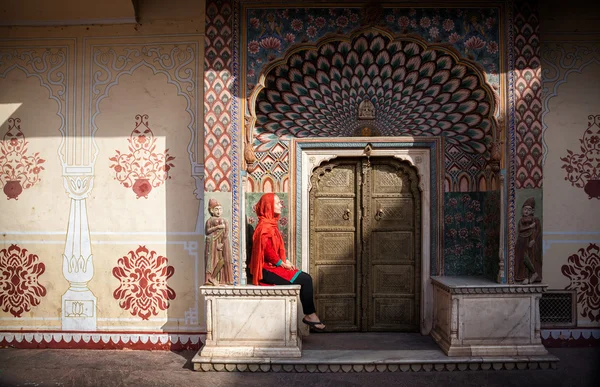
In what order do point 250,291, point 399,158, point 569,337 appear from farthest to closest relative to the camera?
point 399,158
point 569,337
point 250,291

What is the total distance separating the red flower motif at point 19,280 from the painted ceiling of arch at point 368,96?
3.02 metres

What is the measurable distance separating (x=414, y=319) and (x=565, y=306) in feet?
5.72

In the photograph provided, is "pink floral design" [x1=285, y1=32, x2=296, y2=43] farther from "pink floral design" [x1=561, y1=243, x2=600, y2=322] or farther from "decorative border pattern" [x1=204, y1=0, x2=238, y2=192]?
"pink floral design" [x1=561, y1=243, x2=600, y2=322]

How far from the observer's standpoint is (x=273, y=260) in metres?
4.59

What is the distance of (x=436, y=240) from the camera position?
16.5ft

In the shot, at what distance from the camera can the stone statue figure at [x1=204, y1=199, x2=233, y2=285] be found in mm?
4469

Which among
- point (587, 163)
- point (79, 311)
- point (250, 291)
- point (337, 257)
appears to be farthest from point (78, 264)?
point (587, 163)

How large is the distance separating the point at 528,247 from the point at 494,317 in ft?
2.66

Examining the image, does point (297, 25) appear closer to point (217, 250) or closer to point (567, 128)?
point (217, 250)

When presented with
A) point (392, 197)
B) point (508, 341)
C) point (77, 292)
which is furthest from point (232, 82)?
point (508, 341)

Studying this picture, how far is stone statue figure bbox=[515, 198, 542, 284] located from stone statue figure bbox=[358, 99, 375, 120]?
1.93 m

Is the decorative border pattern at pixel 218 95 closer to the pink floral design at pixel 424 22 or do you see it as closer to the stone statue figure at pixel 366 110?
the stone statue figure at pixel 366 110

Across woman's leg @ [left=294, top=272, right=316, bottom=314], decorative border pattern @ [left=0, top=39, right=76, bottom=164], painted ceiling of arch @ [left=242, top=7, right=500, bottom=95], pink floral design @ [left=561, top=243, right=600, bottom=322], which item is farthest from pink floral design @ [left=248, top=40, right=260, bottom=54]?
pink floral design @ [left=561, top=243, right=600, bottom=322]

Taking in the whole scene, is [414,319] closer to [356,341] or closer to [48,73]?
[356,341]
